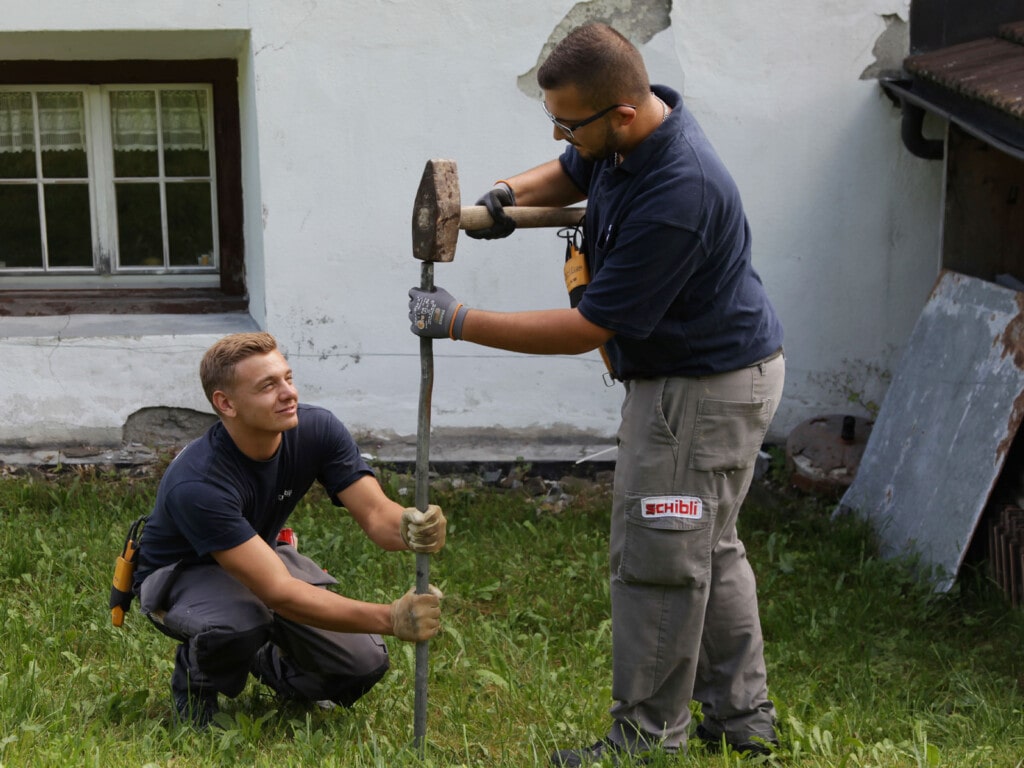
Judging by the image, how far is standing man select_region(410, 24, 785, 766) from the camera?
2898 mm

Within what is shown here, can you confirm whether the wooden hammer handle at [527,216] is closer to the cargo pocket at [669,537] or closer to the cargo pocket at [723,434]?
the cargo pocket at [723,434]

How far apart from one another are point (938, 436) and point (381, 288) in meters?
2.60

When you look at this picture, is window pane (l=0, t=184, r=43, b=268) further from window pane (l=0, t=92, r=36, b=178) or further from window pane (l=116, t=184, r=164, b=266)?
window pane (l=116, t=184, r=164, b=266)

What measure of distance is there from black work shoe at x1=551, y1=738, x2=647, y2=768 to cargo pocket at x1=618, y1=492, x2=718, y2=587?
1.55 ft

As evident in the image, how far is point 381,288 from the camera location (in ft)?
18.5

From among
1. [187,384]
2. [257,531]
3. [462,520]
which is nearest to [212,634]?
[257,531]

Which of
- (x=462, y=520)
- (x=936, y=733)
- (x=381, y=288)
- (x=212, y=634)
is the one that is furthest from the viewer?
(x=381, y=288)

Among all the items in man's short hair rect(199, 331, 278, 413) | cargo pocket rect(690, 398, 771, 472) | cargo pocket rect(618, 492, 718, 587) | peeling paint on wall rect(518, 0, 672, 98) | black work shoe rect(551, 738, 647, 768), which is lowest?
black work shoe rect(551, 738, 647, 768)

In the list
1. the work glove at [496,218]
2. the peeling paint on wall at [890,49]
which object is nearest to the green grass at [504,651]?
the work glove at [496,218]

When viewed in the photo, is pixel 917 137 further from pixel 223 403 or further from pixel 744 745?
pixel 223 403

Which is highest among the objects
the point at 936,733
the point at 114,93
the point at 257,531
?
the point at 114,93

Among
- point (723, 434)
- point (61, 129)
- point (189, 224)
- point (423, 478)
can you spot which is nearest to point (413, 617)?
point (423, 478)

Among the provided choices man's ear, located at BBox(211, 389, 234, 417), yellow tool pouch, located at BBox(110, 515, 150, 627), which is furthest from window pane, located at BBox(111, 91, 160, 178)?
man's ear, located at BBox(211, 389, 234, 417)

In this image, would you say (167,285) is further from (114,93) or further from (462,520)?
(462,520)
